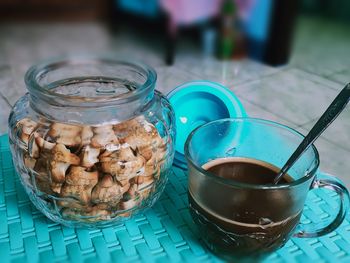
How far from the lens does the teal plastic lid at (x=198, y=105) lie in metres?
0.53

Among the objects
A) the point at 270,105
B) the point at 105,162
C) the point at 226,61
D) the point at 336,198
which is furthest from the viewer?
the point at 226,61

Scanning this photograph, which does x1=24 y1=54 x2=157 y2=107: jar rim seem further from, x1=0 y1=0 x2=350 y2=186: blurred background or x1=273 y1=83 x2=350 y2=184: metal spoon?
x1=0 y1=0 x2=350 y2=186: blurred background

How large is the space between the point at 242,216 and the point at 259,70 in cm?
105

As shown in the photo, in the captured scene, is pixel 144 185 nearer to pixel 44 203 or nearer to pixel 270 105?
pixel 44 203

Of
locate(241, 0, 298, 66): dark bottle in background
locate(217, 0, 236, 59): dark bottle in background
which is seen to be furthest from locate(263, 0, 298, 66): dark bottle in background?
locate(217, 0, 236, 59): dark bottle in background

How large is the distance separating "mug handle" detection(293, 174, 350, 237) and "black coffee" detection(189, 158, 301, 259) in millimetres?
26

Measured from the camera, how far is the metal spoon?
38 centimetres

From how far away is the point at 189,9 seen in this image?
1.42 m

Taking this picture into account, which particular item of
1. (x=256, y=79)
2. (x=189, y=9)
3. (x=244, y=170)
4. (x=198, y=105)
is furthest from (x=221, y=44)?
(x=244, y=170)

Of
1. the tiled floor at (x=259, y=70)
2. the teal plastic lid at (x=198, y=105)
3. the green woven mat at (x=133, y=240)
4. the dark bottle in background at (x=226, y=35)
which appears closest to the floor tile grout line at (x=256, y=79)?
the tiled floor at (x=259, y=70)

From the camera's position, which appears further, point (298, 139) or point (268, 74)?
point (268, 74)

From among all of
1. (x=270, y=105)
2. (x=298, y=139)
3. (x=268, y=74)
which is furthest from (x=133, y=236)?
(x=268, y=74)

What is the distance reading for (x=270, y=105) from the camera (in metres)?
1.09

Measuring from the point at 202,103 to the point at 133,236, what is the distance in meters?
0.20
